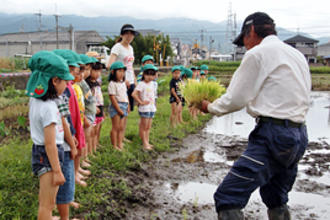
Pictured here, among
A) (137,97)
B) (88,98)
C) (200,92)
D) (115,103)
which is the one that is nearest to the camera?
(200,92)

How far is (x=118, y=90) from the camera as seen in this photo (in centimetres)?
546

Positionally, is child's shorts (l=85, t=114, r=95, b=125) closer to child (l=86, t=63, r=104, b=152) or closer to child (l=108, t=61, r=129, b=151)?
child (l=86, t=63, r=104, b=152)

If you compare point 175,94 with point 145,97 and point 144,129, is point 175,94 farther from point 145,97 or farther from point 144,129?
point 144,129

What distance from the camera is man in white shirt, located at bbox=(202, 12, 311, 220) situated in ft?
8.34

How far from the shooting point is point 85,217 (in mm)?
3248

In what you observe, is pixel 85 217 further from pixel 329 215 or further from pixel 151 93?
pixel 151 93

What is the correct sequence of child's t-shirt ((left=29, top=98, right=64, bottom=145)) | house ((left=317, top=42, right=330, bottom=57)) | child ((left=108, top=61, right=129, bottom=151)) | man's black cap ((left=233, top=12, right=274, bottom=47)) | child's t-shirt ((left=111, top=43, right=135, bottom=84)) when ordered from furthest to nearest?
1. house ((left=317, top=42, right=330, bottom=57))
2. child's t-shirt ((left=111, top=43, right=135, bottom=84))
3. child ((left=108, top=61, right=129, bottom=151))
4. man's black cap ((left=233, top=12, right=274, bottom=47))
5. child's t-shirt ((left=29, top=98, right=64, bottom=145))

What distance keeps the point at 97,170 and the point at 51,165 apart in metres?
1.96

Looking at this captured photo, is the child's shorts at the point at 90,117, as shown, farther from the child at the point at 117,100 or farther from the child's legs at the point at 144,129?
the child's legs at the point at 144,129

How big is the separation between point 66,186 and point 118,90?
2720mm

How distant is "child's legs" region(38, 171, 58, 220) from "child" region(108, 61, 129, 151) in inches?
111

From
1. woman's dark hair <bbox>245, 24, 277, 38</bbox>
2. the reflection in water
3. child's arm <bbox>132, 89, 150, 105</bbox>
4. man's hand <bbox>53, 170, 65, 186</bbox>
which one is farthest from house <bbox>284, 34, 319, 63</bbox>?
man's hand <bbox>53, 170, 65, 186</bbox>

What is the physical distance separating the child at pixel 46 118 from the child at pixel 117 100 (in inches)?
108

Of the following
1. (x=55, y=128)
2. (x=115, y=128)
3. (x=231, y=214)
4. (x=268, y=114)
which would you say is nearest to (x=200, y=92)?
(x=268, y=114)
